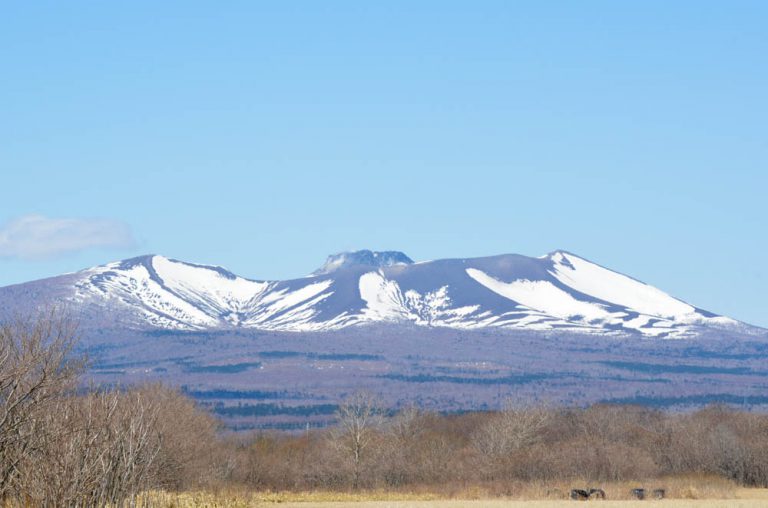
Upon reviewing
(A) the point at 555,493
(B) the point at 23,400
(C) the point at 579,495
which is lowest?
(A) the point at 555,493

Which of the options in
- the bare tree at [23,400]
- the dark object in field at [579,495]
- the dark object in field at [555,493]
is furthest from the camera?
the dark object in field at [555,493]

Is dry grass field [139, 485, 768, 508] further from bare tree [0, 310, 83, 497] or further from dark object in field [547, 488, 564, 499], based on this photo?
bare tree [0, 310, 83, 497]

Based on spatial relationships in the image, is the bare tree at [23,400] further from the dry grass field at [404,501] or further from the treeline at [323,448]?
the dry grass field at [404,501]

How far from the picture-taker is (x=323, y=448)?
102 metres

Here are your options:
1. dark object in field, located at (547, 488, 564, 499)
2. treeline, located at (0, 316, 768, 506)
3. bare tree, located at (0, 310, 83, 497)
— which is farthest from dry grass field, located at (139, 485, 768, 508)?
bare tree, located at (0, 310, 83, 497)

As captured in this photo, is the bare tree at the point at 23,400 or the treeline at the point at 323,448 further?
the treeline at the point at 323,448

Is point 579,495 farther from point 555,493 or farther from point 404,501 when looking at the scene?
point 404,501

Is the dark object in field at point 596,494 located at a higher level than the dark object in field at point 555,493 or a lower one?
higher

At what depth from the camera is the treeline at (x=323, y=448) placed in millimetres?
28250

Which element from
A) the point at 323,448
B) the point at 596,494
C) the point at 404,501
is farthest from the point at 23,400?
the point at 323,448

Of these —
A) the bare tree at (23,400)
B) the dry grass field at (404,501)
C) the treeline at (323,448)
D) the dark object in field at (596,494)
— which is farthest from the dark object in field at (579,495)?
the bare tree at (23,400)

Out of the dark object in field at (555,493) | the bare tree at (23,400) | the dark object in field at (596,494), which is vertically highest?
the bare tree at (23,400)

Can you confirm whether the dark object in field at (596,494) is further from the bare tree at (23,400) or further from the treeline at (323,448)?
the bare tree at (23,400)

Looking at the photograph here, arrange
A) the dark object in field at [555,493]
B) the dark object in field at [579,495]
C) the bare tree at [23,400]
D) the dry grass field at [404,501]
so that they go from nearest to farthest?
the bare tree at [23,400] → the dry grass field at [404,501] → the dark object in field at [579,495] → the dark object in field at [555,493]
